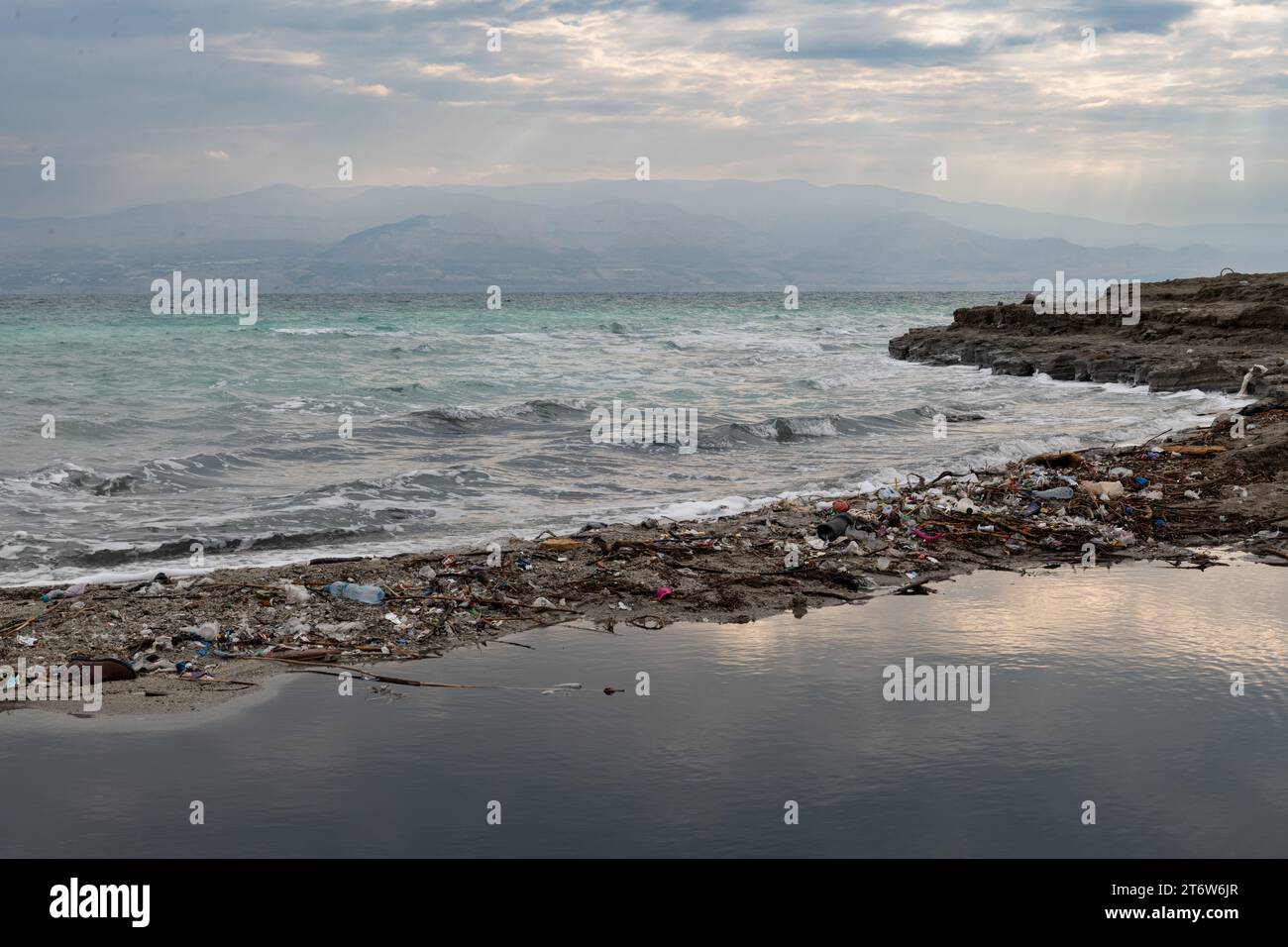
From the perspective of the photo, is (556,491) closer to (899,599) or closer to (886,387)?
(899,599)

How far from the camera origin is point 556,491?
1312cm

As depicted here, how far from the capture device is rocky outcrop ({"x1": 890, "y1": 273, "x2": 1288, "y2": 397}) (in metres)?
24.1

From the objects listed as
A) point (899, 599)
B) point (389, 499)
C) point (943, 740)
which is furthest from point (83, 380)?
point (943, 740)

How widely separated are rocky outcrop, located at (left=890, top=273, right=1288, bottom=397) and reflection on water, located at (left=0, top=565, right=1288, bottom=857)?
1621cm

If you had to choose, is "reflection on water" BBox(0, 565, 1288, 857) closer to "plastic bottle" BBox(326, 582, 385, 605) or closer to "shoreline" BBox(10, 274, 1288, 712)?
"shoreline" BBox(10, 274, 1288, 712)

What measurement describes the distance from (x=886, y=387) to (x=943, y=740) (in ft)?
75.3

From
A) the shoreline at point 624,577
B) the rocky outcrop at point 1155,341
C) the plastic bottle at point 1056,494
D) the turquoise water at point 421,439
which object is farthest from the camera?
the rocky outcrop at point 1155,341

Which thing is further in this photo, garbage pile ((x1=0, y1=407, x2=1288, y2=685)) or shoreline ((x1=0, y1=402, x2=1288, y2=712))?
garbage pile ((x1=0, y1=407, x2=1288, y2=685))

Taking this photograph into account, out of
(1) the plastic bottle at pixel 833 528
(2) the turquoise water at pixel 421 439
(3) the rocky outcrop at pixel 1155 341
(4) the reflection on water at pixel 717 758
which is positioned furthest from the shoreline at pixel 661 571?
(3) the rocky outcrop at pixel 1155 341

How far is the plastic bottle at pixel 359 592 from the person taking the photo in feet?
25.0

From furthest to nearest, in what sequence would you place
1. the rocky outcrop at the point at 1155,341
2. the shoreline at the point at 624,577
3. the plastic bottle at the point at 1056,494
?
the rocky outcrop at the point at 1155,341
the plastic bottle at the point at 1056,494
the shoreline at the point at 624,577

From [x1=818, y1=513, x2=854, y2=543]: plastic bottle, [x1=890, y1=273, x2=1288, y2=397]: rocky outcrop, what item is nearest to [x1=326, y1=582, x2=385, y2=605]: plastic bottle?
[x1=818, y1=513, x2=854, y2=543]: plastic bottle

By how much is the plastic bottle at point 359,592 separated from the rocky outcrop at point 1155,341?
17549mm

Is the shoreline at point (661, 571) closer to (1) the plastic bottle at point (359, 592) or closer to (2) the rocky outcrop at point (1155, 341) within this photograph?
(1) the plastic bottle at point (359, 592)
